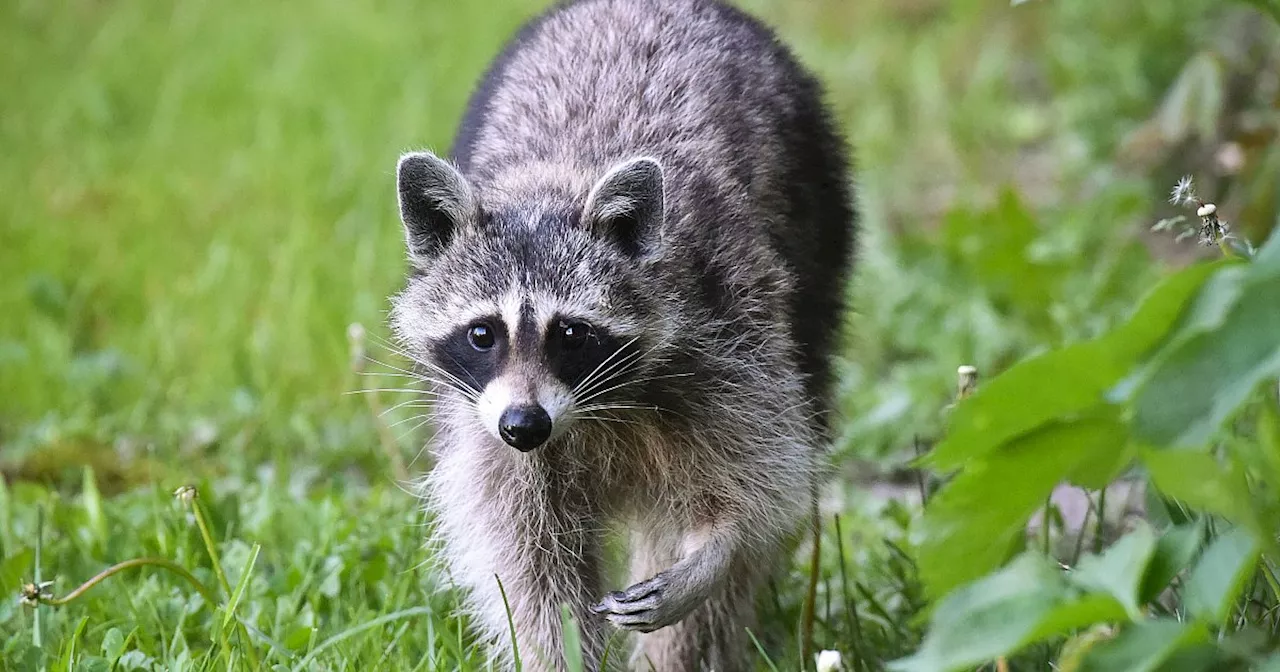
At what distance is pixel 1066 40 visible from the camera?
6.42m

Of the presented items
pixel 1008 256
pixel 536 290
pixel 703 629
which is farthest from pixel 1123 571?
pixel 1008 256

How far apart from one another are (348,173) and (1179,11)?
11.5ft

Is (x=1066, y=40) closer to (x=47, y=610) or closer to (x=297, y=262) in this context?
(x=297, y=262)

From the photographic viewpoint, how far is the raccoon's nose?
2469 mm

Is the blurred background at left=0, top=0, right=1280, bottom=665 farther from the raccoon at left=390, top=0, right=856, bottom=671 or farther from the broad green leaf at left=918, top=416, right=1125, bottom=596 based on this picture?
the broad green leaf at left=918, top=416, right=1125, bottom=596

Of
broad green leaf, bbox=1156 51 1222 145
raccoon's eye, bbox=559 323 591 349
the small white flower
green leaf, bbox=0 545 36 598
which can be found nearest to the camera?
the small white flower

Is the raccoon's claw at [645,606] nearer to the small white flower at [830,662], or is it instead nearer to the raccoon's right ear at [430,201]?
the small white flower at [830,662]

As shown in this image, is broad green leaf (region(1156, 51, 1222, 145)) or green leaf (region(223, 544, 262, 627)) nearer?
green leaf (region(223, 544, 262, 627))

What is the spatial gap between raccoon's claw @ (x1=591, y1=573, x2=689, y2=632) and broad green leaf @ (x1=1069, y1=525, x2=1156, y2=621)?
111cm

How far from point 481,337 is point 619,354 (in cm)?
27

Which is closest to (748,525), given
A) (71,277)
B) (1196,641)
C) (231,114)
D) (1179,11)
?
(1196,641)

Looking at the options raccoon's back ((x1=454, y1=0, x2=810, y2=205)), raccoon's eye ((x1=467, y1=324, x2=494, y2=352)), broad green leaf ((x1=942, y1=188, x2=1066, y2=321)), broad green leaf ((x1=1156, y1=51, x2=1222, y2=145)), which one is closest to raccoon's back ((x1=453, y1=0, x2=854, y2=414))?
raccoon's back ((x1=454, y1=0, x2=810, y2=205))

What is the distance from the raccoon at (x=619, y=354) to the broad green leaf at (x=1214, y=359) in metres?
1.21

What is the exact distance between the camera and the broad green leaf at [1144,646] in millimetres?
1495
